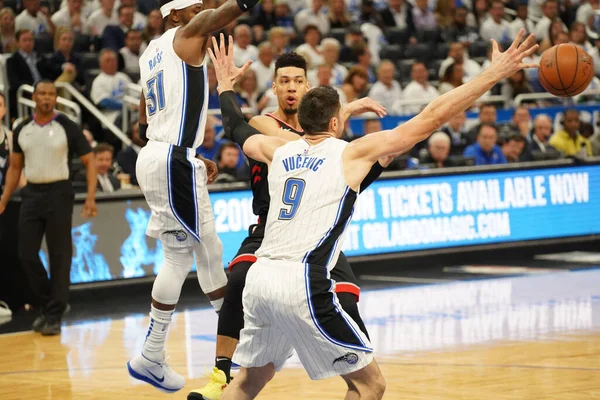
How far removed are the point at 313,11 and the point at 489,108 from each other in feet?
14.3

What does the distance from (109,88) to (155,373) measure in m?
8.42

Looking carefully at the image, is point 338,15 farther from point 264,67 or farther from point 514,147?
point 514,147

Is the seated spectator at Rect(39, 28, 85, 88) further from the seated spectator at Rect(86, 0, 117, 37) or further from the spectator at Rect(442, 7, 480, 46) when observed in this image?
the spectator at Rect(442, 7, 480, 46)

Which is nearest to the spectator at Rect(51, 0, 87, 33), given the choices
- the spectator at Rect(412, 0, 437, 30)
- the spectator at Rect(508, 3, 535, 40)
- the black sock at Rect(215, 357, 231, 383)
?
the spectator at Rect(412, 0, 437, 30)

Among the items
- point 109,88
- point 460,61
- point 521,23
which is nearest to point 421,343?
point 109,88

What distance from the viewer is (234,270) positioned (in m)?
6.94

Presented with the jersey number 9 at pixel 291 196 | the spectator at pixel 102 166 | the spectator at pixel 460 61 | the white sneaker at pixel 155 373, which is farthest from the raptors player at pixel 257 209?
the spectator at pixel 460 61

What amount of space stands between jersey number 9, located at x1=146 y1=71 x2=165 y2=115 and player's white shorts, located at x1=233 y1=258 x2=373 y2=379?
1886 mm

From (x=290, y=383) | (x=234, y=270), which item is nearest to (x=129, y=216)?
(x=290, y=383)

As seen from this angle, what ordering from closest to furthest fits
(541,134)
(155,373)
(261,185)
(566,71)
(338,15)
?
1. (261,185)
2. (155,373)
3. (566,71)
4. (541,134)
5. (338,15)

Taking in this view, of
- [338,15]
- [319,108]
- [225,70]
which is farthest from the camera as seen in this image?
[338,15]

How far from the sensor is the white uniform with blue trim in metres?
5.55

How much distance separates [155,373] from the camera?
24.0 ft

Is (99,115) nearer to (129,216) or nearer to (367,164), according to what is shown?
(129,216)
